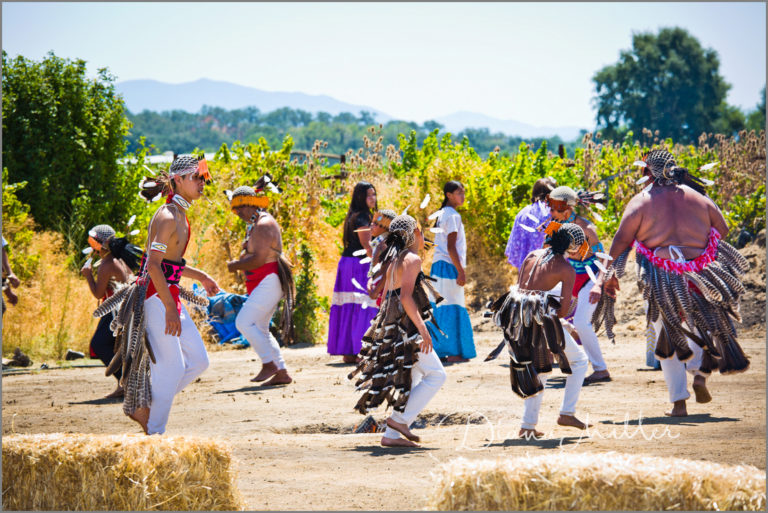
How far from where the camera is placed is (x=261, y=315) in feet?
29.5

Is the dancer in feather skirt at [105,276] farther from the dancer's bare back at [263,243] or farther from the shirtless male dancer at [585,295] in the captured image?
the shirtless male dancer at [585,295]

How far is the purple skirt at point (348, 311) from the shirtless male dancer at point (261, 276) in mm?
1449

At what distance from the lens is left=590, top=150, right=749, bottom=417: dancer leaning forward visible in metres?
6.73

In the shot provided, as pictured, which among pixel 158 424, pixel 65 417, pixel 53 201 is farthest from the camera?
pixel 53 201

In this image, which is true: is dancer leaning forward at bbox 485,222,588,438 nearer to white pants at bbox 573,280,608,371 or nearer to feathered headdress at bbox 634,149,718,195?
feathered headdress at bbox 634,149,718,195

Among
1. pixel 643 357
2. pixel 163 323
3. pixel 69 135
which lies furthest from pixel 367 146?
pixel 163 323

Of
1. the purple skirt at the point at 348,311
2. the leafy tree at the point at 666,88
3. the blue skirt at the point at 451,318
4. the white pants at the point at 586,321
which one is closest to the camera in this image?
the white pants at the point at 586,321

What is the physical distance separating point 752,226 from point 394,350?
35.9 feet

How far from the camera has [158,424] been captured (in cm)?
595

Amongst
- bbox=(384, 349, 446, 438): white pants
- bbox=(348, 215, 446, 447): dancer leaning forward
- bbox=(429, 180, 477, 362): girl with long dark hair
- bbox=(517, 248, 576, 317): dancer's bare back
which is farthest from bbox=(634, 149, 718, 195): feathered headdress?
Answer: bbox=(429, 180, 477, 362): girl with long dark hair

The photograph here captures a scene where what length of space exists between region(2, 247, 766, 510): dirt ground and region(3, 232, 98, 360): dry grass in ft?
4.08

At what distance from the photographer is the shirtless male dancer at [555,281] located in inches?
243

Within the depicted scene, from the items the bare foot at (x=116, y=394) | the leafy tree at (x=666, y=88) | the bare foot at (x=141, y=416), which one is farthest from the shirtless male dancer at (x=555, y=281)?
the leafy tree at (x=666, y=88)

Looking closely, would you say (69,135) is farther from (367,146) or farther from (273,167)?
(367,146)
